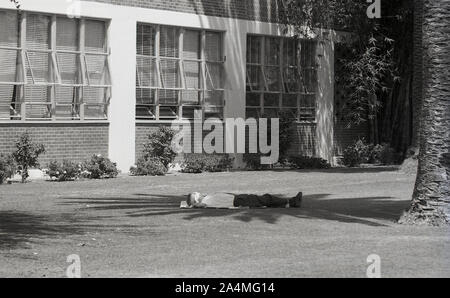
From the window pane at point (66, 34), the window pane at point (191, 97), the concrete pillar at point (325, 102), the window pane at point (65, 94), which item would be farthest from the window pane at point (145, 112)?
the concrete pillar at point (325, 102)

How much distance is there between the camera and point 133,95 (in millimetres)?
26531

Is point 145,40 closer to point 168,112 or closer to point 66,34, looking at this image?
point 168,112

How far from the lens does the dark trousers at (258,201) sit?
16953mm

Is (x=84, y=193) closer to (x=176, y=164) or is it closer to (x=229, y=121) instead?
(x=176, y=164)

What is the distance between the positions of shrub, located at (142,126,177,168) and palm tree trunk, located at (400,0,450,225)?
12912 mm

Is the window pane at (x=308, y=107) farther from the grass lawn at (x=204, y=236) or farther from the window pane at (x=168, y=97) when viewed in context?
the grass lawn at (x=204, y=236)

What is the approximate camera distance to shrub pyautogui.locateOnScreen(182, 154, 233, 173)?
88.9 feet

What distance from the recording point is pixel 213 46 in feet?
A: 95.7

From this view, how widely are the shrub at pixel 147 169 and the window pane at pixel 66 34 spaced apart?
3612 millimetres

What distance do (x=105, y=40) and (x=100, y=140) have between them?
2.81 meters

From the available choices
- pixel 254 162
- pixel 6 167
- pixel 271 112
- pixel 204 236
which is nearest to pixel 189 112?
pixel 254 162
